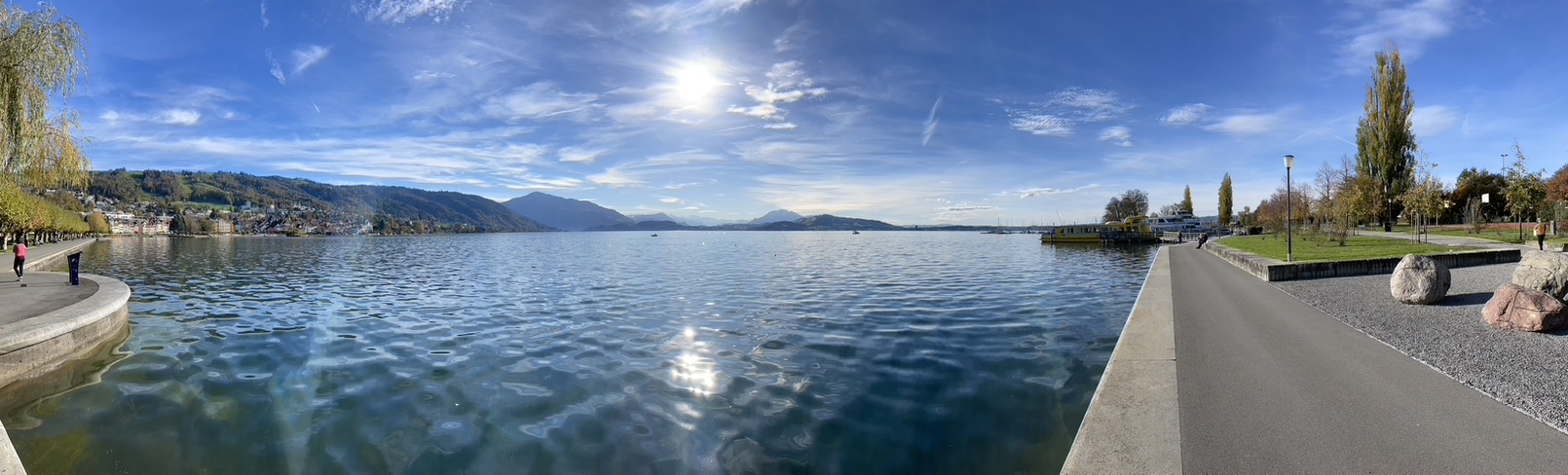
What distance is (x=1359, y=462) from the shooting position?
4410mm

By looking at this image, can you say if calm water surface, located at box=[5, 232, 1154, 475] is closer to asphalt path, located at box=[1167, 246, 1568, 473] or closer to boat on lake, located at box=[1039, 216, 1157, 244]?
asphalt path, located at box=[1167, 246, 1568, 473]

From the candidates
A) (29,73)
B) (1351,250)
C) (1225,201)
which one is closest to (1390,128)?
(1351,250)

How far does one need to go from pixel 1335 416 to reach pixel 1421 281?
927 centimetres

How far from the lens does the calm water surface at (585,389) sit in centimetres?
607

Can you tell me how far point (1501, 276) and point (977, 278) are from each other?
1355cm

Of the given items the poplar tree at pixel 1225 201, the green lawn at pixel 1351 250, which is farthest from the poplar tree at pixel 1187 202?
the green lawn at pixel 1351 250

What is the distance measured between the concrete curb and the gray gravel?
17764 mm

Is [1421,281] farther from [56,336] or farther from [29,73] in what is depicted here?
[29,73]

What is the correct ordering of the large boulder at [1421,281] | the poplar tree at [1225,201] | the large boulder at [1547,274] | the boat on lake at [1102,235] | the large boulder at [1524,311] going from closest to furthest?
the large boulder at [1524,311], the large boulder at [1547,274], the large boulder at [1421,281], the boat on lake at [1102,235], the poplar tree at [1225,201]

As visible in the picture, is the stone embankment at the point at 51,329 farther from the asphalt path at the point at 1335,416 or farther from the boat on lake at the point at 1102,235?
the boat on lake at the point at 1102,235

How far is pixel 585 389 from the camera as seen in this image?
8281 millimetres

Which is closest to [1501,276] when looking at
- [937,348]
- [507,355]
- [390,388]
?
[937,348]

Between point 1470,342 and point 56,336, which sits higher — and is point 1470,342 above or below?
below

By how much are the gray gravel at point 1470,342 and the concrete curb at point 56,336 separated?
17764 mm
